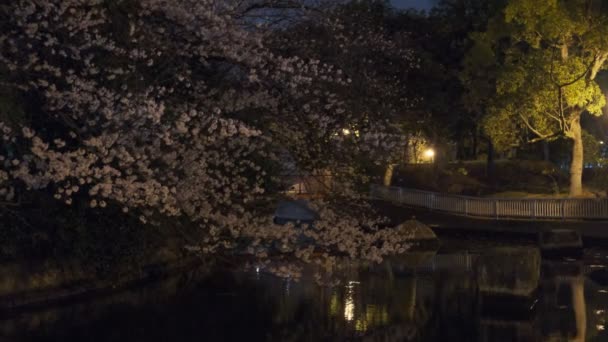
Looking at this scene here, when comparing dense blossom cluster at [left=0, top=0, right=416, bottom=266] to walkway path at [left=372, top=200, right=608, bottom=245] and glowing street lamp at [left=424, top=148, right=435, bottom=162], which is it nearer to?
walkway path at [left=372, top=200, right=608, bottom=245]

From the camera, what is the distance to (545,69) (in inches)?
1041

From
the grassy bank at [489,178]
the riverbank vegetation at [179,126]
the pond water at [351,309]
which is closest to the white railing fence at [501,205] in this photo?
the grassy bank at [489,178]

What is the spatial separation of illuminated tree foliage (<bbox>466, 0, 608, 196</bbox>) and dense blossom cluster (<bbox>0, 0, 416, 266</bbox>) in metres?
14.8

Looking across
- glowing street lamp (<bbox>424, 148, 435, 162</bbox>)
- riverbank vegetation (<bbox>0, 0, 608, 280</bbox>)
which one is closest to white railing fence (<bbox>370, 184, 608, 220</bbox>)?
glowing street lamp (<bbox>424, 148, 435, 162</bbox>)

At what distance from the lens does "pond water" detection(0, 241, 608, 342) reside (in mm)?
11500

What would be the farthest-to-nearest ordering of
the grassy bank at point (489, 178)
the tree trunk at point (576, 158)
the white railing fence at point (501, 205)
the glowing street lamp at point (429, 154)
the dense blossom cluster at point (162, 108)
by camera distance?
the glowing street lamp at point (429, 154)
the grassy bank at point (489, 178)
the tree trunk at point (576, 158)
the white railing fence at point (501, 205)
the dense blossom cluster at point (162, 108)

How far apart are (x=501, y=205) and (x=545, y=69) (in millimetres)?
5958

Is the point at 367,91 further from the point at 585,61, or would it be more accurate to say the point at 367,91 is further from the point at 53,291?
the point at 585,61

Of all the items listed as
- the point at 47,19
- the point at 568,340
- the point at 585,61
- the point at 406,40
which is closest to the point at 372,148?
the point at 568,340

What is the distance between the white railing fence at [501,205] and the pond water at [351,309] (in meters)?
8.92

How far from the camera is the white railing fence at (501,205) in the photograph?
→ 89.1 feet

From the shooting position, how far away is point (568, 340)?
10758 mm

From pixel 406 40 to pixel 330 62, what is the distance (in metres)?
17.9

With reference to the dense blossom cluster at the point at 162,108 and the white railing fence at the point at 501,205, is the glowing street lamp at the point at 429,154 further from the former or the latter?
the dense blossom cluster at the point at 162,108
